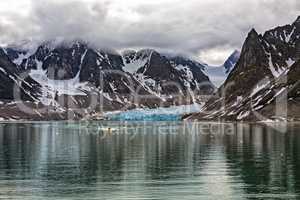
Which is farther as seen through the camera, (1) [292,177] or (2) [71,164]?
(2) [71,164]

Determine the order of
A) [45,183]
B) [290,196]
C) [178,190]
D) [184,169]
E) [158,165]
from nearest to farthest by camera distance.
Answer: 1. [290,196]
2. [178,190]
3. [45,183]
4. [184,169]
5. [158,165]

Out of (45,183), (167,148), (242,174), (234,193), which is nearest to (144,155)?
(167,148)

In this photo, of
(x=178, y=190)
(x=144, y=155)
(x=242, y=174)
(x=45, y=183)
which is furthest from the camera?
(x=144, y=155)

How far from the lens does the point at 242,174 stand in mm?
76562

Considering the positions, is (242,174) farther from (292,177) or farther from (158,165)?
(158,165)

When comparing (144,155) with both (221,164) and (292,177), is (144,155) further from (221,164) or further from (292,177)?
(292,177)

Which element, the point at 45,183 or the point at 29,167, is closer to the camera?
the point at 45,183

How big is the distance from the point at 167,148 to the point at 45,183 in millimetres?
61615

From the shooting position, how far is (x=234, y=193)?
60000 mm

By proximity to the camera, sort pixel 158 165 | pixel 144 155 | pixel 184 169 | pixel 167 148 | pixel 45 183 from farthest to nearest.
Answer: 1. pixel 167 148
2. pixel 144 155
3. pixel 158 165
4. pixel 184 169
5. pixel 45 183

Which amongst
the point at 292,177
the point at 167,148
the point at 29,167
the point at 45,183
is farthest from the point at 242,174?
the point at 167,148

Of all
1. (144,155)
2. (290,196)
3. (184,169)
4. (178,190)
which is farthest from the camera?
(144,155)

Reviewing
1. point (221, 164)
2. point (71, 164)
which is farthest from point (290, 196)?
point (71, 164)

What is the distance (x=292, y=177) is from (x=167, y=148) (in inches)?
2297
